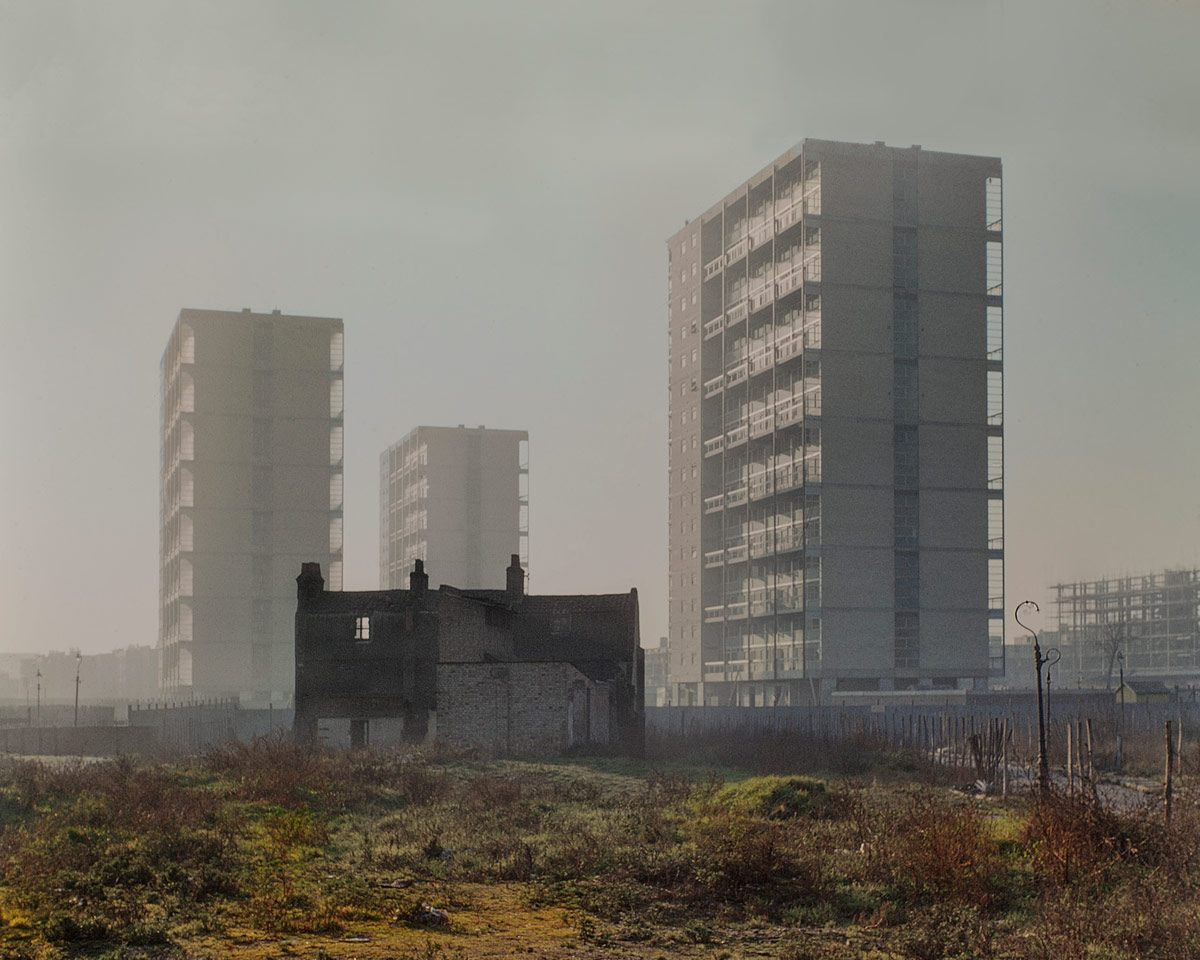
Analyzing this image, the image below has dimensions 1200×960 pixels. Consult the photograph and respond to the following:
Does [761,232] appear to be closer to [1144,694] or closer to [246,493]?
[1144,694]

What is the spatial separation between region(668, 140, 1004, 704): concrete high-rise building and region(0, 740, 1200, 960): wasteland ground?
58.3 meters

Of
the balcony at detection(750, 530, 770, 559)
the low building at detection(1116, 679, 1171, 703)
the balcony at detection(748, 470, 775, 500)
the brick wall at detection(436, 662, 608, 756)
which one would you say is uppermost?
the balcony at detection(748, 470, 775, 500)

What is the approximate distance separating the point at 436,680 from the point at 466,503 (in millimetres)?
106677

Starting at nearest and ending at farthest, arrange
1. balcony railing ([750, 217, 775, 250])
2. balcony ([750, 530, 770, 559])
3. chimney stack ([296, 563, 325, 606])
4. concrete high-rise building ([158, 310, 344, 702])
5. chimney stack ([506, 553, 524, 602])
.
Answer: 1. chimney stack ([296, 563, 325, 606])
2. chimney stack ([506, 553, 524, 602])
3. balcony ([750, 530, 770, 559])
4. balcony railing ([750, 217, 775, 250])
5. concrete high-rise building ([158, 310, 344, 702])

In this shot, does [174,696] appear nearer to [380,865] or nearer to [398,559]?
[398,559]

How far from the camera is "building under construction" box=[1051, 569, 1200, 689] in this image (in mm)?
132375

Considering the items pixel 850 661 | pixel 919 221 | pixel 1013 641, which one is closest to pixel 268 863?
pixel 850 661

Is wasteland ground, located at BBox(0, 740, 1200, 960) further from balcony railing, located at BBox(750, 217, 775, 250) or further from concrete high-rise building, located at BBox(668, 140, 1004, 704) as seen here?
balcony railing, located at BBox(750, 217, 775, 250)

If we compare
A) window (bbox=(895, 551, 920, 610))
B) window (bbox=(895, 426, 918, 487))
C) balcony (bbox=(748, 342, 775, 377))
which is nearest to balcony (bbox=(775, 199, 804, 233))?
balcony (bbox=(748, 342, 775, 377))

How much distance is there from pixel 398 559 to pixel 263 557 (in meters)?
52.9

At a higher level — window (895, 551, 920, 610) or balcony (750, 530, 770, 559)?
balcony (750, 530, 770, 559)

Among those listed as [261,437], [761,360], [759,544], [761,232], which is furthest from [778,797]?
[261,437]

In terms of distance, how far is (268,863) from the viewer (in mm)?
19984

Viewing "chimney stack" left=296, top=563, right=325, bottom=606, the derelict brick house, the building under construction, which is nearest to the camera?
the derelict brick house
